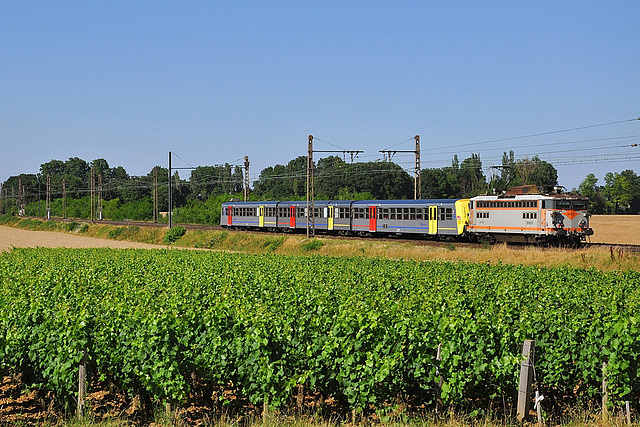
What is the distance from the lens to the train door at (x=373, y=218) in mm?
47531

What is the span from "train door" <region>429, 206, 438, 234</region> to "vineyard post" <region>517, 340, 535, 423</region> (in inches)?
1275

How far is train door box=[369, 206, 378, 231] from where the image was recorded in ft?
156

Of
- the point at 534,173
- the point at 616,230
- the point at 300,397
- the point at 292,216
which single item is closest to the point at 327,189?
the point at 534,173

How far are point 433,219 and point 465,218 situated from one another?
8.04ft

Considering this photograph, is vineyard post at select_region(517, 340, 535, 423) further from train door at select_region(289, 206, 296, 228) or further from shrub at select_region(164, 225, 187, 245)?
shrub at select_region(164, 225, 187, 245)

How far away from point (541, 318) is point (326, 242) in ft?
111

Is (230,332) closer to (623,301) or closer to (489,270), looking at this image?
(623,301)

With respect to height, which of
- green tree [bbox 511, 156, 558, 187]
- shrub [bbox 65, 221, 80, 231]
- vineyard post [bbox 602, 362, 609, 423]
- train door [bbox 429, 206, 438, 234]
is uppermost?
green tree [bbox 511, 156, 558, 187]

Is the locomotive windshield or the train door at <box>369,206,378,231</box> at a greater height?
the locomotive windshield

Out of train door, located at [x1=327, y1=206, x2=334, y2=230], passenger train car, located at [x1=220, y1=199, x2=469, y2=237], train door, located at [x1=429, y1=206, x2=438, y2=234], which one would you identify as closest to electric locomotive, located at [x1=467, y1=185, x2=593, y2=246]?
passenger train car, located at [x1=220, y1=199, x2=469, y2=237]

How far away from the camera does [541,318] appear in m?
11.8

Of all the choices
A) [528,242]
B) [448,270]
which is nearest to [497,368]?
[448,270]

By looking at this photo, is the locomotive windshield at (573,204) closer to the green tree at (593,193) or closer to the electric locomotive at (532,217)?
the electric locomotive at (532,217)

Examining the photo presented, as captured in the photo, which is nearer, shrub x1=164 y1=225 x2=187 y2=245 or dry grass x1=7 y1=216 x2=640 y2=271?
dry grass x1=7 y1=216 x2=640 y2=271
